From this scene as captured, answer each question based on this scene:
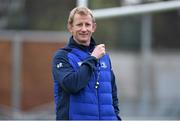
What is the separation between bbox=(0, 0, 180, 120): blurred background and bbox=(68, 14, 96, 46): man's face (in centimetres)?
718

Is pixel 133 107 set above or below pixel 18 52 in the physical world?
below

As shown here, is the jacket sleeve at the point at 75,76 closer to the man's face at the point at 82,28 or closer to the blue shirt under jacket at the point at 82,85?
the blue shirt under jacket at the point at 82,85

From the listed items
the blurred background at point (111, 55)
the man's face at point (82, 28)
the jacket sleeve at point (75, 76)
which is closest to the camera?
the jacket sleeve at point (75, 76)

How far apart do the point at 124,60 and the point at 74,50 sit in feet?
40.0

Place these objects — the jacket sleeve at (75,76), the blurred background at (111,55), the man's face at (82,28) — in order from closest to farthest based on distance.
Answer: the jacket sleeve at (75,76), the man's face at (82,28), the blurred background at (111,55)

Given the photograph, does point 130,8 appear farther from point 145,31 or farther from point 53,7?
point 53,7

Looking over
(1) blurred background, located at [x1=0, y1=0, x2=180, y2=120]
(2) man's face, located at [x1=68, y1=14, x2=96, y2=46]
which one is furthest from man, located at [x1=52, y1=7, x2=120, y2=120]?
(1) blurred background, located at [x1=0, y1=0, x2=180, y2=120]

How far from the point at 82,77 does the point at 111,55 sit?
473 inches

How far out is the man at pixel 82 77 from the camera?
4.38 meters

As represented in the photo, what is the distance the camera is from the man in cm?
438

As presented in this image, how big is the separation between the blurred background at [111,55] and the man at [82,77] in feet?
23.4

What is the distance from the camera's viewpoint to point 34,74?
14.4m

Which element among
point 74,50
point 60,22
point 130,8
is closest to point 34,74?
point 60,22

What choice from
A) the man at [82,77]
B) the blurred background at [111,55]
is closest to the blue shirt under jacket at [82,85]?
the man at [82,77]
